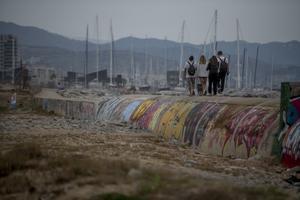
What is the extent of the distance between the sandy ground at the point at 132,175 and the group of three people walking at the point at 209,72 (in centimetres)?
662

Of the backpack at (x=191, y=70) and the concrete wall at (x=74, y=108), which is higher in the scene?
the backpack at (x=191, y=70)

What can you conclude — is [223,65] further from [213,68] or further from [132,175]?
[132,175]

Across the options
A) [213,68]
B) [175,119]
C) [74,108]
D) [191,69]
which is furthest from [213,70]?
[74,108]

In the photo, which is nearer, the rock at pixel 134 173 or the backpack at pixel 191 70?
the rock at pixel 134 173

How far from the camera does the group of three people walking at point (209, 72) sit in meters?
20.8

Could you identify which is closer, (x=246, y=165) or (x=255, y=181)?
(x=255, y=181)

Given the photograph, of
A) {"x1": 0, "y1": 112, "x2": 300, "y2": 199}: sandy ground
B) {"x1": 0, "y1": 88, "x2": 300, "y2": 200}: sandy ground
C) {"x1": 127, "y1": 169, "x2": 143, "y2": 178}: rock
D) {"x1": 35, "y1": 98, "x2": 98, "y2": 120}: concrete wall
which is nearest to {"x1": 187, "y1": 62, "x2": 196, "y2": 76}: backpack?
{"x1": 0, "y1": 88, "x2": 300, "y2": 200}: sandy ground

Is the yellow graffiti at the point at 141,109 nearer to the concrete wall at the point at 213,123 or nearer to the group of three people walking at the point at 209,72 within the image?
the concrete wall at the point at 213,123

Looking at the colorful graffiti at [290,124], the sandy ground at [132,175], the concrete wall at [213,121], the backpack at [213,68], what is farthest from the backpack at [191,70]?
the colorful graffiti at [290,124]

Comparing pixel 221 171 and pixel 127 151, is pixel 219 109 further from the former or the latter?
pixel 221 171

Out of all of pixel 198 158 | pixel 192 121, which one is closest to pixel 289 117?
A: pixel 198 158

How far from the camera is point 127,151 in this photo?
47.2ft

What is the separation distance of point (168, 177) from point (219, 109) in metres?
8.72

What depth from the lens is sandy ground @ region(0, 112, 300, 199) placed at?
8.73m
